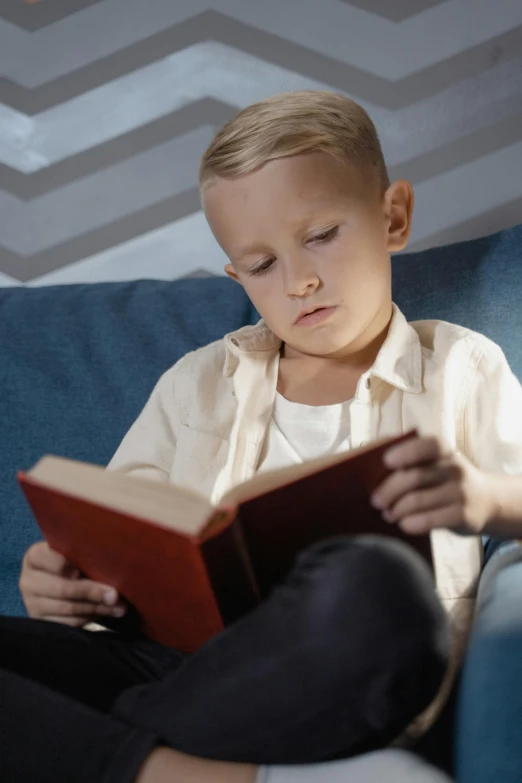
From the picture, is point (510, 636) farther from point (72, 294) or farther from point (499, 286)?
point (72, 294)

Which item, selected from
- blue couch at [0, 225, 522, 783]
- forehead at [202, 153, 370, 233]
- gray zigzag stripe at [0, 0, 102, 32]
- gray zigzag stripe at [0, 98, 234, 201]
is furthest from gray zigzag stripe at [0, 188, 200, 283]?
forehead at [202, 153, 370, 233]

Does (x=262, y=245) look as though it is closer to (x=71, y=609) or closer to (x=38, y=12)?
(x=71, y=609)

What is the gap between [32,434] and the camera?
126 centimetres

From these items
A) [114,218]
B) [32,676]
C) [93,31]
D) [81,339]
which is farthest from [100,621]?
[93,31]

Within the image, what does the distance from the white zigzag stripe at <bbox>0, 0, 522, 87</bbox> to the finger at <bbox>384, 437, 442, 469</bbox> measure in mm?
1043

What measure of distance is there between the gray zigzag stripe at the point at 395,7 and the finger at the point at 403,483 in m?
1.08

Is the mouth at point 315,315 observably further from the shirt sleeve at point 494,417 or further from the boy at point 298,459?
the shirt sleeve at point 494,417

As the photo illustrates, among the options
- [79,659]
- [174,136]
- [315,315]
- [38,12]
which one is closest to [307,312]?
[315,315]

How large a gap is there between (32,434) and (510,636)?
854 mm

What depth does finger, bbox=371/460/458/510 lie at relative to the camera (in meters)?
0.68

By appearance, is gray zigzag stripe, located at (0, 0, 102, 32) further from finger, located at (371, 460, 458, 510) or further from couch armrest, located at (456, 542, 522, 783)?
couch armrest, located at (456, 542, 522, 783)

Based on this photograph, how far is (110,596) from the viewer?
0.81 m

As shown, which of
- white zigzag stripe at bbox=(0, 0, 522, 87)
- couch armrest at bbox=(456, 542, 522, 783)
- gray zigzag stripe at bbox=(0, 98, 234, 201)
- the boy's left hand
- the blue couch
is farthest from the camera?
gray zigzag stripe at bbox=(0, 98, 234, 201)

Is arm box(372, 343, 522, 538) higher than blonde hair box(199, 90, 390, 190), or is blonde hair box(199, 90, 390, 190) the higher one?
blonde hair box(199, 90, 390, 190)
